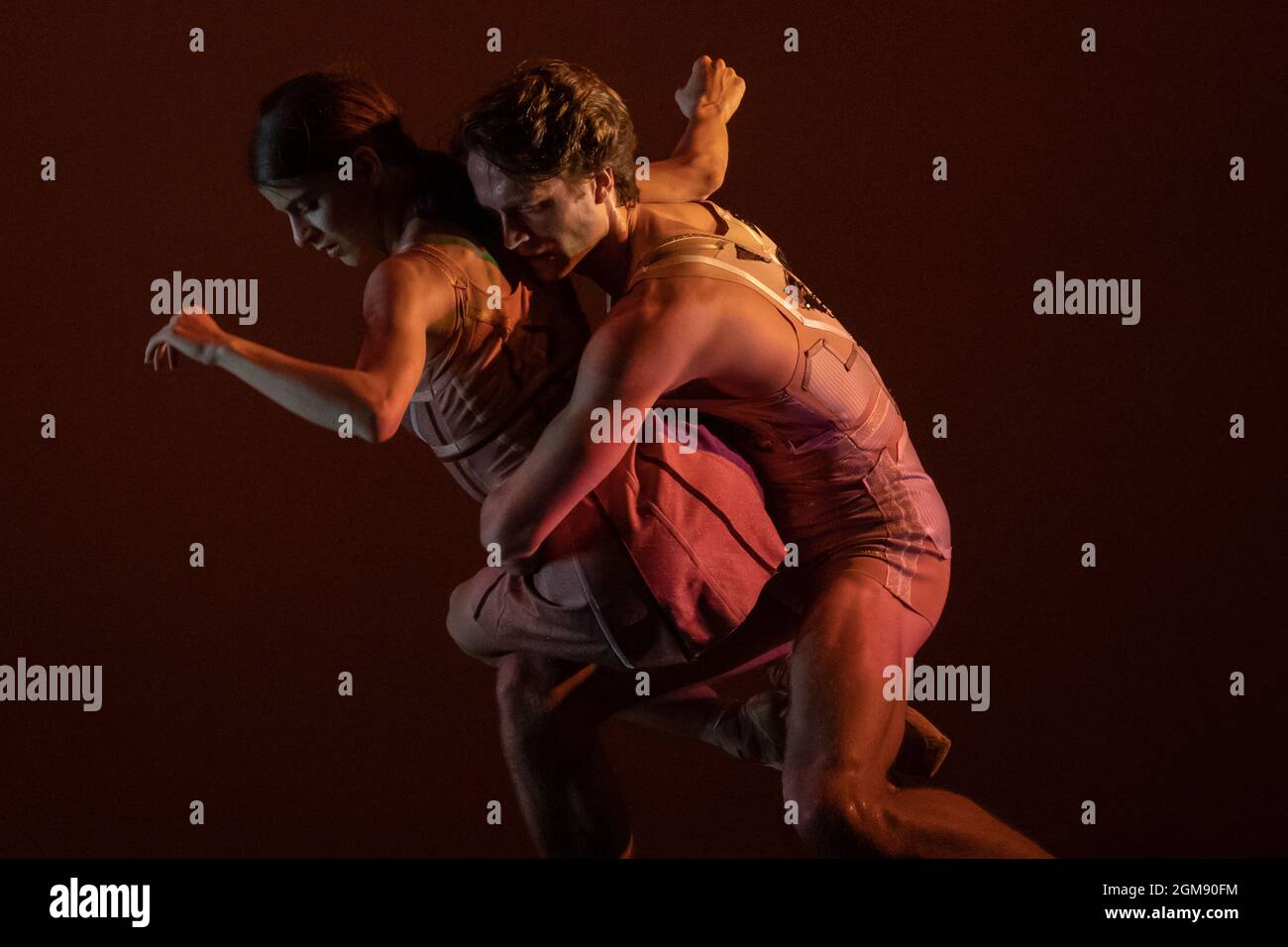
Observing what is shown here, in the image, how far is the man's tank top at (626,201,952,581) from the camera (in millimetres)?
2016

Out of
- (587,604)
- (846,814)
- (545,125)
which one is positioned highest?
(545,125)

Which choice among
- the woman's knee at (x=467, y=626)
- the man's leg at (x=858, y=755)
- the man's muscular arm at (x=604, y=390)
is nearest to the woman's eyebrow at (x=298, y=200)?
the man's muscular arm at (x=604, y=390)

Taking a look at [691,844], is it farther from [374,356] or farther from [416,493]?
[374,356]

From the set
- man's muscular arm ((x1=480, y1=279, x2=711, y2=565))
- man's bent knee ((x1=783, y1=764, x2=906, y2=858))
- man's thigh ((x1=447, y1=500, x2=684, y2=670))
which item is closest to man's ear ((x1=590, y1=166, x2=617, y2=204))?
man's muscular arm ((x1=480, y1=279, x2=711, y2=565))

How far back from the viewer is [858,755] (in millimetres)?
1966

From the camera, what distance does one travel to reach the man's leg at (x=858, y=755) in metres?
1.95

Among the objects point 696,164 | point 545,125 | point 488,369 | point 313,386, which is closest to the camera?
point 313,386

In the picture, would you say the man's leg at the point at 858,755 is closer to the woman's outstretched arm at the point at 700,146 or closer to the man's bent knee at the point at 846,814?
the man's bent knee at the point at 846,814

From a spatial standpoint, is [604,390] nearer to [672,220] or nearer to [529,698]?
[672,220]

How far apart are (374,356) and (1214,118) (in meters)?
1.99

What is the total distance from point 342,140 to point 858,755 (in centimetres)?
90

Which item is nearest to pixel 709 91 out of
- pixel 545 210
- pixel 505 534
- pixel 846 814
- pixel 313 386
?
pixel 545 210

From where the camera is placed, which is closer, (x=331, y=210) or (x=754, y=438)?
(x=331, y=210)

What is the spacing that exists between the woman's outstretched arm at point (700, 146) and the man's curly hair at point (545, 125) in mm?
227
